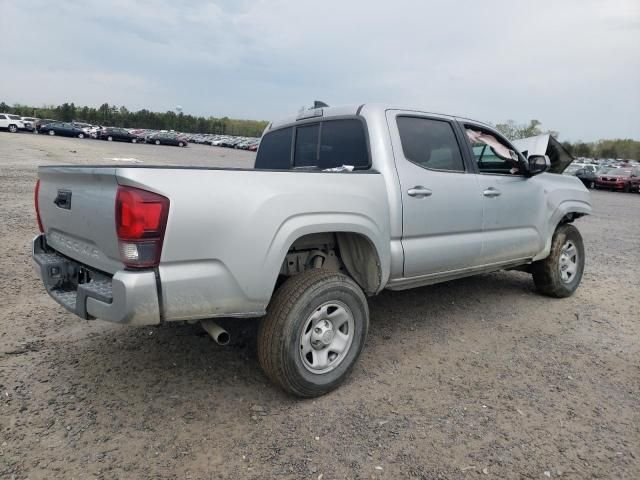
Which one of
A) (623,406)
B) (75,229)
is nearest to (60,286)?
(75,229)

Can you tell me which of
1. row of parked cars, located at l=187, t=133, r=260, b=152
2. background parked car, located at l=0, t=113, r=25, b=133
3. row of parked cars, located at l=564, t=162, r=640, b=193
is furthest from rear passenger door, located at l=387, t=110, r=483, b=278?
row of parked cars, located at l=187, t=133, r=260, b=152

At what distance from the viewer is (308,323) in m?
2.88

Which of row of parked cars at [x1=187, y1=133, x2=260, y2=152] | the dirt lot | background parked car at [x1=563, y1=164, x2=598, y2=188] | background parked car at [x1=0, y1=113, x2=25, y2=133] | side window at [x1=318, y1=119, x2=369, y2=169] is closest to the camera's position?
the dirt lot

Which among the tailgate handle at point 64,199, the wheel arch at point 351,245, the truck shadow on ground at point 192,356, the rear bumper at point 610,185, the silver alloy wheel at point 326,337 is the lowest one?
the truck shadow on ground at point 192,356

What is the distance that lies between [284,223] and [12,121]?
166 ft

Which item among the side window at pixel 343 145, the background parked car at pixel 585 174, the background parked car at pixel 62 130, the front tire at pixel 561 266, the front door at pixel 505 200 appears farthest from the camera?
the background parked car at pixel 62 130

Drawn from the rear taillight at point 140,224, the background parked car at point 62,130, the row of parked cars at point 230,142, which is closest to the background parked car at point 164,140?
the background parked car at point 62,130

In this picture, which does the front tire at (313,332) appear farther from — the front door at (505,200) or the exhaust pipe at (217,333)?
the front door at (505,200)

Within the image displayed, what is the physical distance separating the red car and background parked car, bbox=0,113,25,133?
48.4 metres

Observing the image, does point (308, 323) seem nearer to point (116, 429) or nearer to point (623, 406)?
point (116, 429)

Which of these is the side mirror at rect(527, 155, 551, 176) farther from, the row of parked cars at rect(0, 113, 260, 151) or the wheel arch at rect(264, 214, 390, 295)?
the row of parked cars at rect(0, 113, 260, 151)

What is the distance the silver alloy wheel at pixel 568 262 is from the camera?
17.1 ft

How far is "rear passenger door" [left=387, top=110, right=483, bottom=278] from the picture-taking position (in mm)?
3473

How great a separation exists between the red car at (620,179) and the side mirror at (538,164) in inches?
1081
